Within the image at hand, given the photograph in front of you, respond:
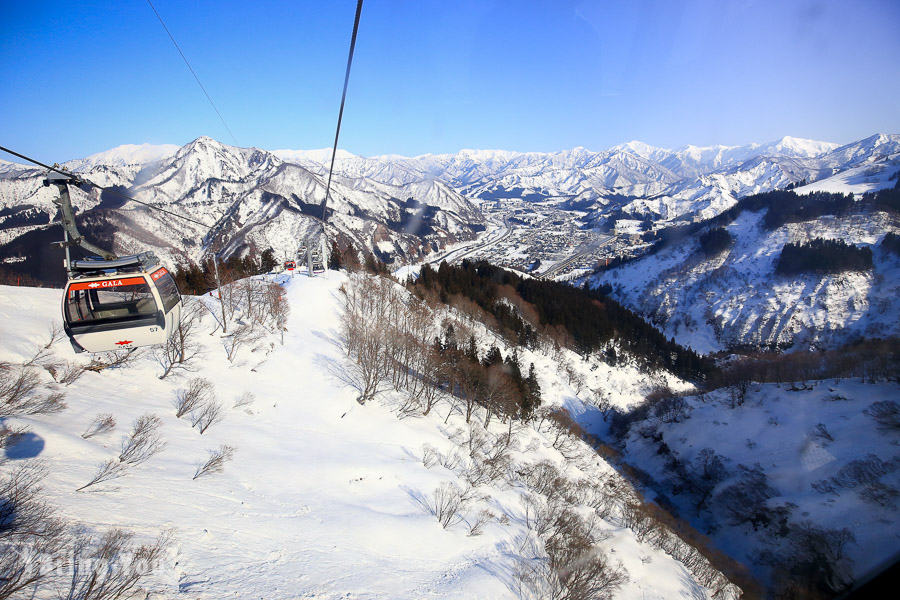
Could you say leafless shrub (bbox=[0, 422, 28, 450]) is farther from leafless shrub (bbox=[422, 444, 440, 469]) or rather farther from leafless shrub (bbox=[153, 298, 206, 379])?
leafless shrub (bbox=[422, 444, 440, 469])

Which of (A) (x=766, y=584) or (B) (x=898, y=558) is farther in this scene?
(A) (x=766, y=584)

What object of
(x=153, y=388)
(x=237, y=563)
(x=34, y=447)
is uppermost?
(x=34, y=447)

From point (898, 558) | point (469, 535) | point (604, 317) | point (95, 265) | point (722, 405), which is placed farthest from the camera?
point (604, 317)

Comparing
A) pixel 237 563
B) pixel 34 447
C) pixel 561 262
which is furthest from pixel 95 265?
pixel 561 262

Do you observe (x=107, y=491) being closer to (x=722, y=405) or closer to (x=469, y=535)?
(x=469, y=535)

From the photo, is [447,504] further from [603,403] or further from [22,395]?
[603,403]

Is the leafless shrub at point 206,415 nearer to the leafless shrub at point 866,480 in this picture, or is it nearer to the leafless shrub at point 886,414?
the leafless shrub at point 866,480

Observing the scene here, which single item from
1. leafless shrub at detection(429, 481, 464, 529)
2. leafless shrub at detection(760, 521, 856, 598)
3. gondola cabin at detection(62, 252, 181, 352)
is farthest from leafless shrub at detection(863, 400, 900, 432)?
gondola cabin at detection(62, 252, 181, 352)
